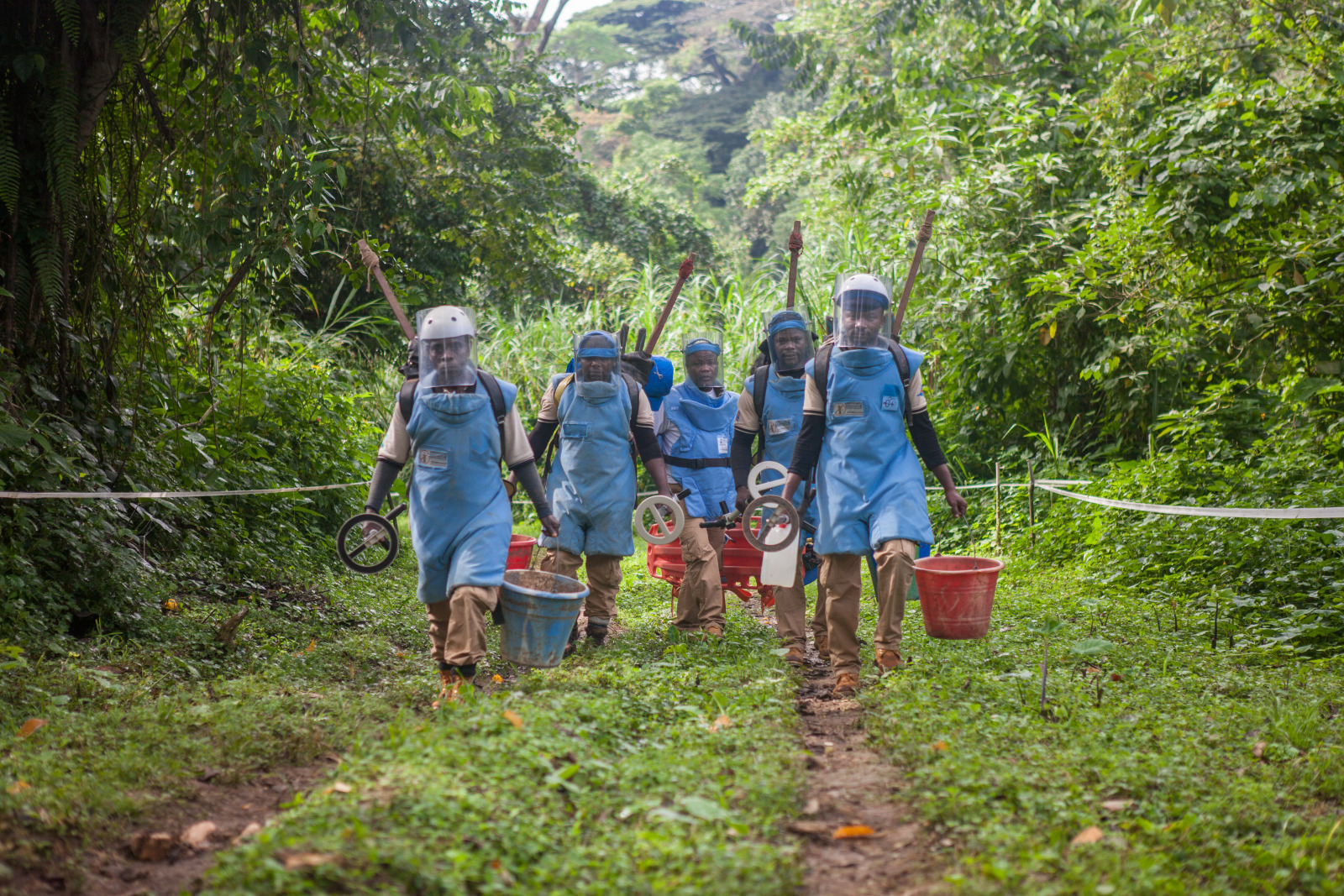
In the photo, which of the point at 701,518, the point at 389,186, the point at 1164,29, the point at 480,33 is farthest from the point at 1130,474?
the point at 480,33

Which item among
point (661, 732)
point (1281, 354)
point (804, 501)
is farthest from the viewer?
point (1281, 354)

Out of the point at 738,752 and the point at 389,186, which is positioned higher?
the point at 389,186

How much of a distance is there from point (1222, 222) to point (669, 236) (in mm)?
17146

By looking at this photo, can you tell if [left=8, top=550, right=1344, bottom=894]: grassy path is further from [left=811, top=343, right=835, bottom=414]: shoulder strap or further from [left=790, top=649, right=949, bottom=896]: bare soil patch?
[left=811, top=343, right=835, bottom=414]: shoulder strap

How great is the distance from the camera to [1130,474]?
8945mm

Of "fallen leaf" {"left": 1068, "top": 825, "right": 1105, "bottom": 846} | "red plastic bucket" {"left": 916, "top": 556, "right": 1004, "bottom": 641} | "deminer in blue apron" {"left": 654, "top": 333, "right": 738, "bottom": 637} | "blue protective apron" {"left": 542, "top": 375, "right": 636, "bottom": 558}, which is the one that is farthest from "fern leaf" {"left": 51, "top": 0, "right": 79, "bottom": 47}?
"fallen leaf" {"left": 1068, "top": 825, "right": 1105, "bottom": 846}

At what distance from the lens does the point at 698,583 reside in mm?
6824

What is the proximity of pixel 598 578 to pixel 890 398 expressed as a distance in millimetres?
2086

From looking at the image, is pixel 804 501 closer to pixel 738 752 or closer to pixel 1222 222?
pixel 738 752

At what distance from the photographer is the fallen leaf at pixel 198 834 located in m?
3.18

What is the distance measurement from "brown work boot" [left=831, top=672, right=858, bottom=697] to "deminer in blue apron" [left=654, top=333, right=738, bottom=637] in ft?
5.76

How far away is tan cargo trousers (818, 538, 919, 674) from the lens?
5160 mm

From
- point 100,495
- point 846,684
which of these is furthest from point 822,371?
point 100,495

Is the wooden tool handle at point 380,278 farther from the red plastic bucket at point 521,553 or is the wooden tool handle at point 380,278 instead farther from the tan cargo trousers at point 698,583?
the tan cargo trousers at point 698,583
